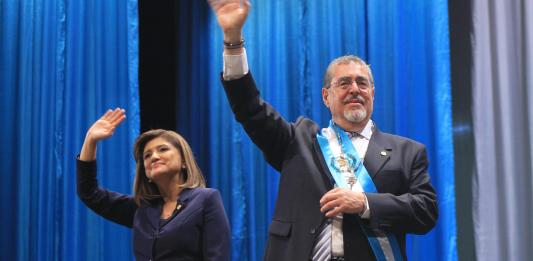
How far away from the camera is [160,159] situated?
253cm

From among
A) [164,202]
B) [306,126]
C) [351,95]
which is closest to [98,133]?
[164,202]

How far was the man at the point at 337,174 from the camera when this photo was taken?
1699 millimetres

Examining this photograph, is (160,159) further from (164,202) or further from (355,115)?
(355,115)

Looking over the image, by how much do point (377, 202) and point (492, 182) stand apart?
1.55 m

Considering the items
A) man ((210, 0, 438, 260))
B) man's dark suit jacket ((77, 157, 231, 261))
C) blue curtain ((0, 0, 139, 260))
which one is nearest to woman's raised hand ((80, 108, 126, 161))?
man's dark suit jacket ((77, 157, 231, 261))

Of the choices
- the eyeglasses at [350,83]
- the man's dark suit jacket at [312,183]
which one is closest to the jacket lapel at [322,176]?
the man's dark suit jacket at [312,183]

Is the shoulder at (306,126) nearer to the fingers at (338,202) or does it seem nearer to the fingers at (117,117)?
the fingers at (338,202)

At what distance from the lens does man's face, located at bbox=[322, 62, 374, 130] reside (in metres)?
1.93

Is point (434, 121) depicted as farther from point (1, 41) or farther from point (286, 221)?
point (1, 41)

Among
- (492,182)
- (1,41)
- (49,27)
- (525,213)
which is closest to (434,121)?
(492,182)

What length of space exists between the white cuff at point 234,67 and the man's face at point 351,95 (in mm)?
377

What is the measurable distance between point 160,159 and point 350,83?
91 cm

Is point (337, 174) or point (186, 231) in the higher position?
point (337, 174)

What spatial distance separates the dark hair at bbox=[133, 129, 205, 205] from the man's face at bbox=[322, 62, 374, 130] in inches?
30.7
